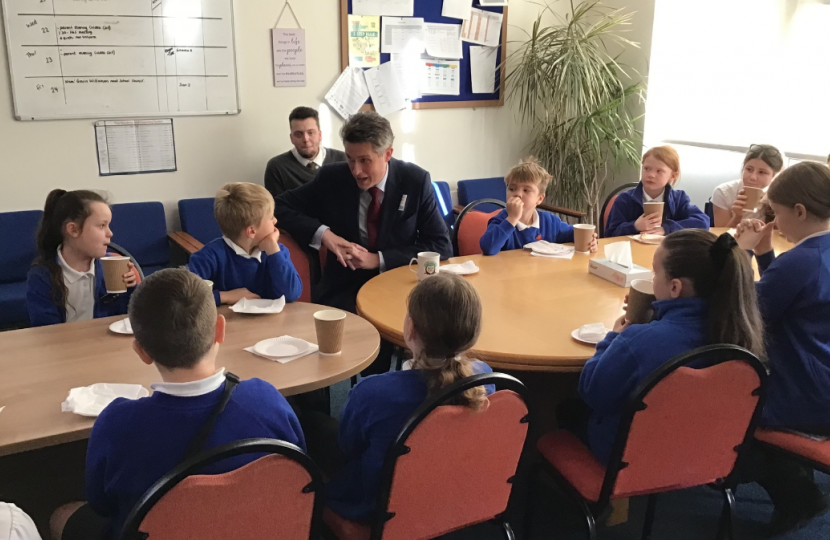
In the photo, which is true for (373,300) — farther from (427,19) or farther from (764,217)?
(427,19)

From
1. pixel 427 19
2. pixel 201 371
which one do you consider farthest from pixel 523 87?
pixel 201 371

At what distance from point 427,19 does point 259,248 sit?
2.96 m

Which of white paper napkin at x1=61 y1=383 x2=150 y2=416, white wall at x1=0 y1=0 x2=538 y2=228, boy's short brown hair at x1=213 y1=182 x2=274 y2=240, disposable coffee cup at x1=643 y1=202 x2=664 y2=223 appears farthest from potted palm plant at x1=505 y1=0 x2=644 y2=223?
white paper napkin at x1=61 y1=383 x2=150 y2=416

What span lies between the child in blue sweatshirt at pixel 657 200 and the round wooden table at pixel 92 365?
1865 millimetres

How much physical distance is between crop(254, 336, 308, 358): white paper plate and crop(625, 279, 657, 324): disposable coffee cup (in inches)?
35.3

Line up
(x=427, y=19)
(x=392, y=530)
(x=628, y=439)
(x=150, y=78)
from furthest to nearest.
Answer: (x=427, y=19)
(x=150, y=78)
(x=628, y=439)
(x=392, y=530)

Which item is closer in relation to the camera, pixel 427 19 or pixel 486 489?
pixel 486 489

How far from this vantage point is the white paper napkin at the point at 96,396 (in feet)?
4.86

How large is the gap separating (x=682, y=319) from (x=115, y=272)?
161 cm

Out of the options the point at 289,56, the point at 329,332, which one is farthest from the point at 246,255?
the point at 289,56

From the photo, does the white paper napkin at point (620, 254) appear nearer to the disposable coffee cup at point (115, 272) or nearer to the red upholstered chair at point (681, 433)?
the red upholstered chair at point (681, 433)

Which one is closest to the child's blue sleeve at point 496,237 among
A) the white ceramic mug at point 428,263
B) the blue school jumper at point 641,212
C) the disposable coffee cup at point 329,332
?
the white ceramic mug at point 428,263

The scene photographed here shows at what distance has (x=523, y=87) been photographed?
16.7 ft

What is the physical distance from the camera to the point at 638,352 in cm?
165
